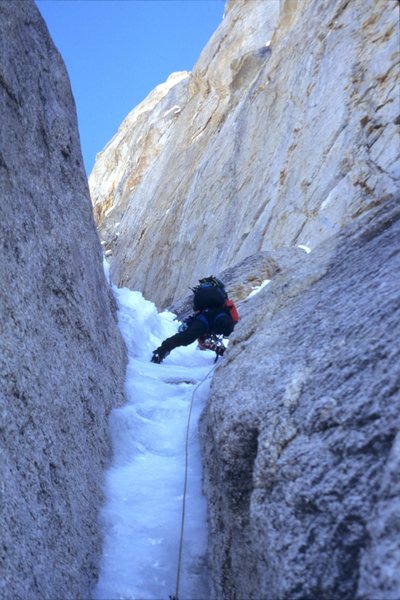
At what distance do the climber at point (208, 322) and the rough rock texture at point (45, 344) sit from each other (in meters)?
2.80

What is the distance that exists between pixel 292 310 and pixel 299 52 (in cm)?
1899

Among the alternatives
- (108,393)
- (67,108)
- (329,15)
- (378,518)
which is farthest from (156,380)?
(329,15)

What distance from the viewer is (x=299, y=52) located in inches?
858

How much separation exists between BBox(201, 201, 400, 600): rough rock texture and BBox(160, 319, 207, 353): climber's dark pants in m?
4.05

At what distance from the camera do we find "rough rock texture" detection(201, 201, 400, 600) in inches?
95.7

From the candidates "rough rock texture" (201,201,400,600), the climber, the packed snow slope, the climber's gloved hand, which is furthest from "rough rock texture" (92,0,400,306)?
"rough rock texture" (201,201,400,600)

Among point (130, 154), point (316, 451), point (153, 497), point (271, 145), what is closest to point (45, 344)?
point (153, 497)

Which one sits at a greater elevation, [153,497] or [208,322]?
[208,322]

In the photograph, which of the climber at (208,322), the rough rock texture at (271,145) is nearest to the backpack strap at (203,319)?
the climber at (208,322)

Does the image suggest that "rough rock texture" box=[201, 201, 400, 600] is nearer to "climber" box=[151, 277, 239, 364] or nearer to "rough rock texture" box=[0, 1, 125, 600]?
"rough rock texture" box=[0, 1, 125, 600]

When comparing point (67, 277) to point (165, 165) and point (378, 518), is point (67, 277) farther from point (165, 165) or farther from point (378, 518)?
point (165, 165)

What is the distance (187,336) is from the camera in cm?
922

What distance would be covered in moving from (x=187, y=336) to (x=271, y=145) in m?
13.9

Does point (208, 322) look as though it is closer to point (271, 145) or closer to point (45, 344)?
point (45, 344)
